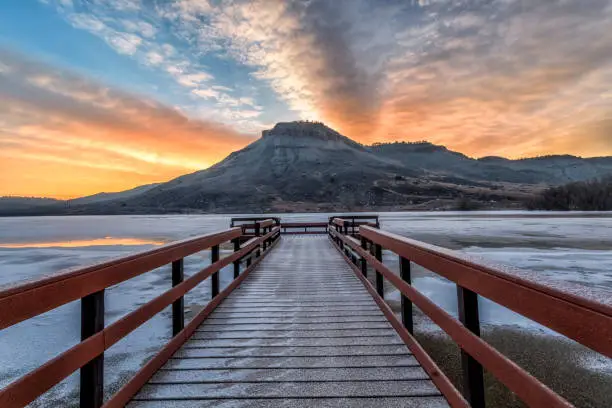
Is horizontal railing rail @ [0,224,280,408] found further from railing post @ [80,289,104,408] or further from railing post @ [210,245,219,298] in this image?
railing post @ [210,245,219,298]

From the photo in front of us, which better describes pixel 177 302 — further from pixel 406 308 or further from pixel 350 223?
pixel 350 223

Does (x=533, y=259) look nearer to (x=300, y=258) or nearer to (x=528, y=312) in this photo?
(x=300, y=258)

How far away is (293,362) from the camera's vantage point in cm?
336

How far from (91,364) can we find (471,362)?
7.23 ft

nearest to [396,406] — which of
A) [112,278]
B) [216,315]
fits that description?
[112,278]

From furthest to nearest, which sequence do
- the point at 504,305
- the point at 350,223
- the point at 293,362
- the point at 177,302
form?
the point at 350,223, the point at 177,302, the point at 293,362, the point at 504,305

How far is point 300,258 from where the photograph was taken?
1036 cm

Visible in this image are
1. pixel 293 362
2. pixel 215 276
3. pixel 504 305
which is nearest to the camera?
pixel 504 305

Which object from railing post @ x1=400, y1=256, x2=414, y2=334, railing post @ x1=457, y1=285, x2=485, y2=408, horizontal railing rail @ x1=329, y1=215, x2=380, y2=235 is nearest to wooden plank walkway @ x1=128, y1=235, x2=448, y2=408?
railing post @ x1=400, y1=256, x2=414, y2=334

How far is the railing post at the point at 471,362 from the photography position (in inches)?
82.7

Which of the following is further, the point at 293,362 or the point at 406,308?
the point at 406,308

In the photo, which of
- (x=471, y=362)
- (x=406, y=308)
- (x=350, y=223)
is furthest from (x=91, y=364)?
(x=350, y=223)

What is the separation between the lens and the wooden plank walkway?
2727mm

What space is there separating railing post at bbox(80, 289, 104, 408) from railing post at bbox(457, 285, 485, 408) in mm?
2147
